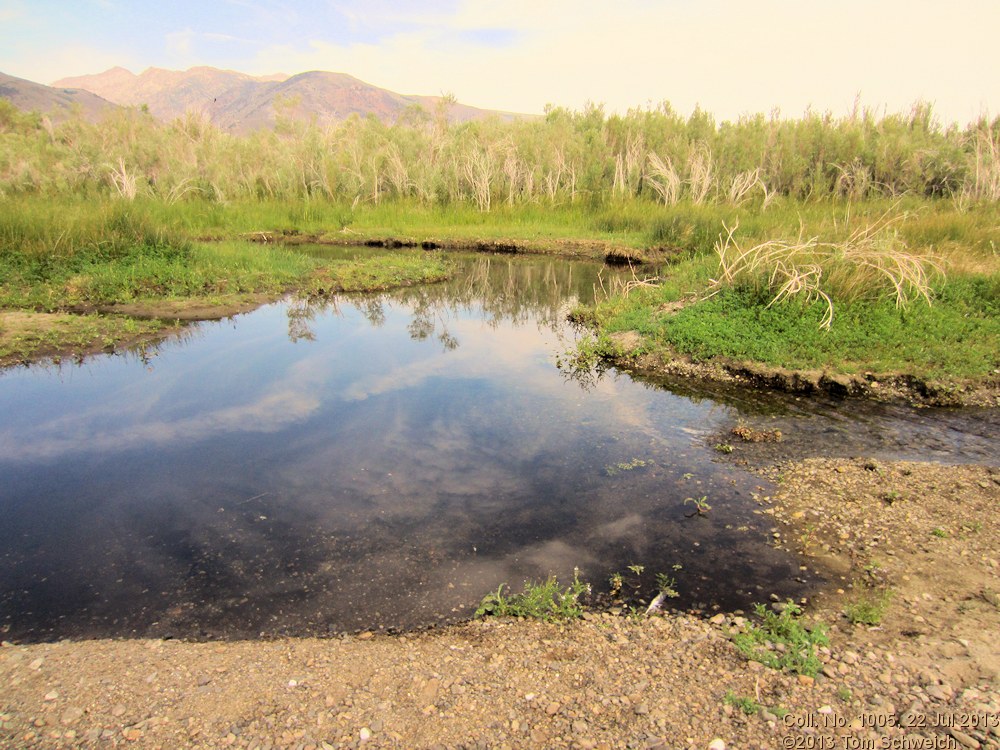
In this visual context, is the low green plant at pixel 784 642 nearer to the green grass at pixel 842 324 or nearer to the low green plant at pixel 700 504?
the low green plant at pixel 700 504

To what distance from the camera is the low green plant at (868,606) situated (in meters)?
3.24

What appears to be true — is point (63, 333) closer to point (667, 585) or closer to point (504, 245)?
point (667, 585)

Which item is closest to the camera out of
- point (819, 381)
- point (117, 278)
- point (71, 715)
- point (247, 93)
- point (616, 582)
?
point (71, 715)

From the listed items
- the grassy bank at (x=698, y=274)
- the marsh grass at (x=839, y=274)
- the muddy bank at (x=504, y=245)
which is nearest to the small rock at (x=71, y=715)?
the grassy bank at (x=698, y=274)

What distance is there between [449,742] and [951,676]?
7.72 feet

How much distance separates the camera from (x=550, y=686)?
283cm

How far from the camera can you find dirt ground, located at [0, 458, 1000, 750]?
98.3 inches

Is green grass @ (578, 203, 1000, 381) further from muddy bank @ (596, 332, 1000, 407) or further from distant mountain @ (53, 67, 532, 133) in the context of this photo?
distant mountain @ (53, 67, 532, 133)

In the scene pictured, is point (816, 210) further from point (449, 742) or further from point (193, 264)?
point (449, 742)

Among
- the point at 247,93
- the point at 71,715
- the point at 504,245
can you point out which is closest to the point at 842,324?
the point at 71,715

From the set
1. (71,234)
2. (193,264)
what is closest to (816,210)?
(193,264)

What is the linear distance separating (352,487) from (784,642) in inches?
130

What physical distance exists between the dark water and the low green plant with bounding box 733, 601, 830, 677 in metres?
0.38

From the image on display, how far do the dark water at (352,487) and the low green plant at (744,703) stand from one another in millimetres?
898
